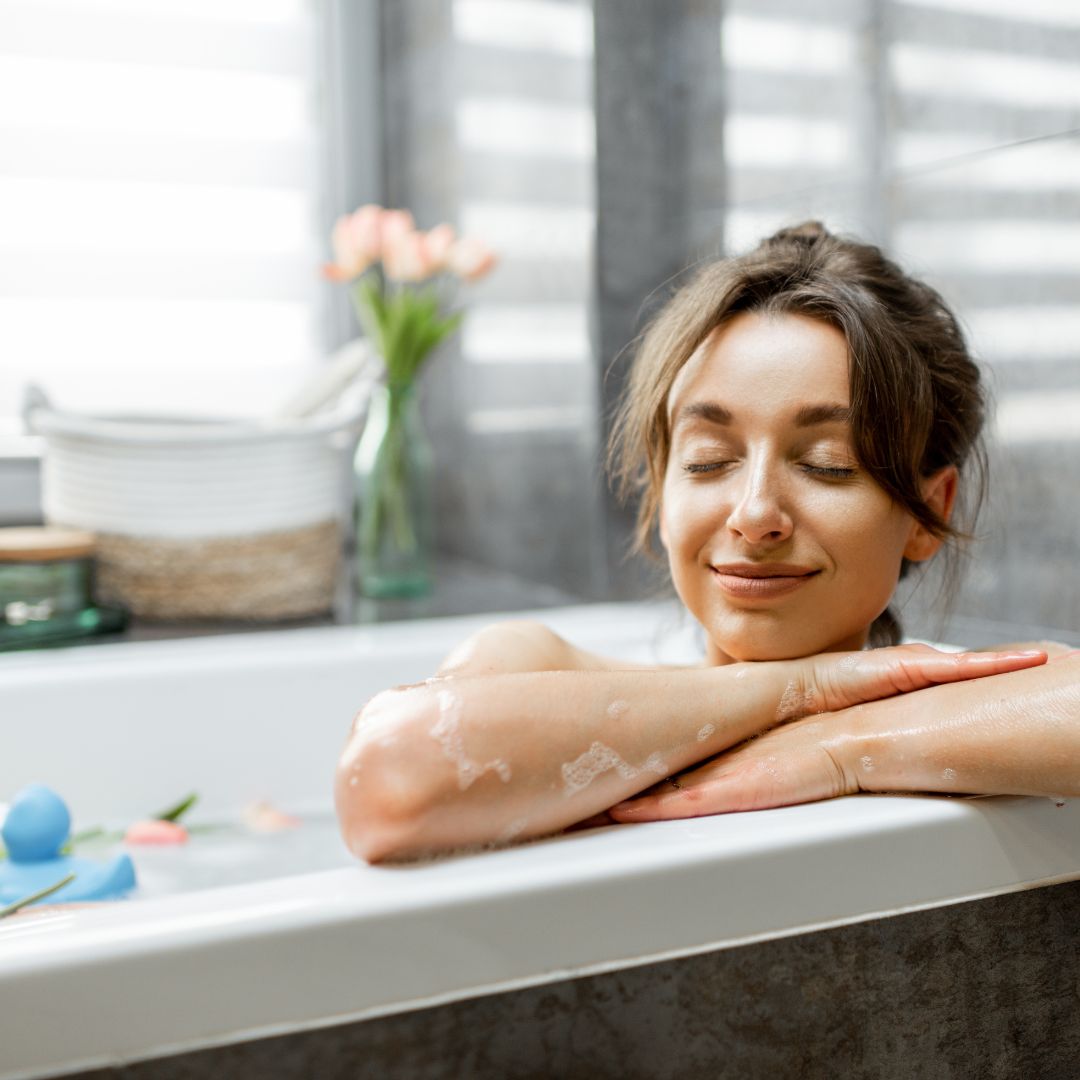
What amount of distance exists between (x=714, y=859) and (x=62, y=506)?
54.3 inches

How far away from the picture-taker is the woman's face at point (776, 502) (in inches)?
33.7

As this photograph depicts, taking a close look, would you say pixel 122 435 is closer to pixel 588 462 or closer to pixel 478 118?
pixel 588 462

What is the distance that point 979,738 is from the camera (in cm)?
74

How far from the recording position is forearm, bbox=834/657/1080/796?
0.72 m

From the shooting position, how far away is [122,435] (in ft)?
5.56

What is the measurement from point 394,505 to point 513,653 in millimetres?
1107

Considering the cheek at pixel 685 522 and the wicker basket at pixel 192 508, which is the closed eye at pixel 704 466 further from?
the wicker basket at pixel 192 508

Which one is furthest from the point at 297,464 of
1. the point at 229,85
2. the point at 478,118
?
the point at 229,85

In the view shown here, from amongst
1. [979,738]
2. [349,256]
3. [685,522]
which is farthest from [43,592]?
Result: [979,738]

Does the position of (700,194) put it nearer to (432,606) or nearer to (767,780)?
(432,606)

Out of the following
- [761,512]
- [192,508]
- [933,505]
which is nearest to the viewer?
[761,512]

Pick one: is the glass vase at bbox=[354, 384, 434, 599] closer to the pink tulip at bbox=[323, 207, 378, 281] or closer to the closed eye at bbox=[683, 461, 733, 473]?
the pink tulip at bbox=[323, 207, 378, 281]

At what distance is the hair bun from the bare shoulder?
0.37 meters

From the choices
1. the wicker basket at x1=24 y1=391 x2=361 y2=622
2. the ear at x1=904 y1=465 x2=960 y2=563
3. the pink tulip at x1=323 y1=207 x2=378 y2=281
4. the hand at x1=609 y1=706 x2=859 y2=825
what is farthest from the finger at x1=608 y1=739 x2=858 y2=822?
the pink tulip at x1=323 y1=207 x2=378 y2=281
